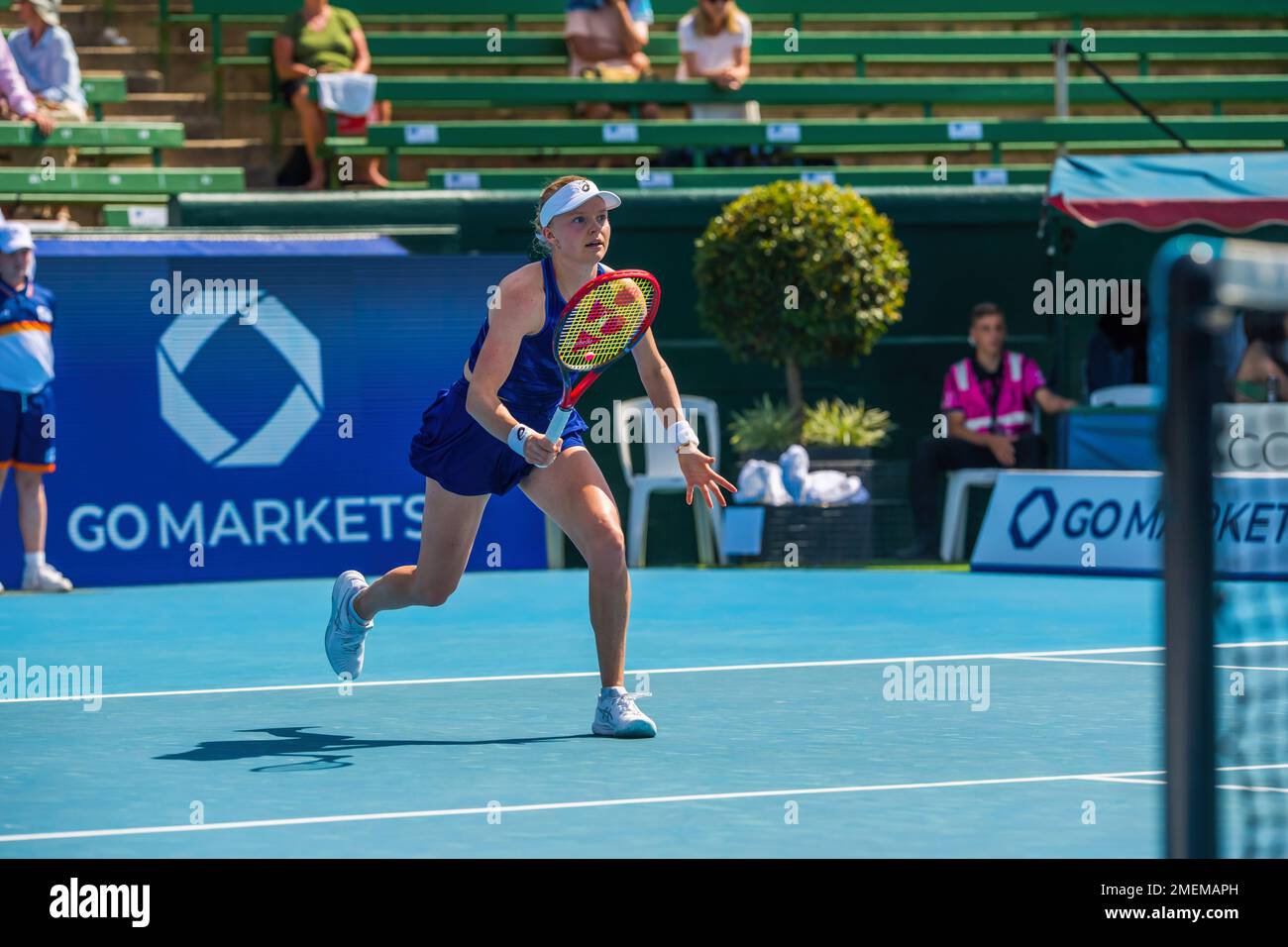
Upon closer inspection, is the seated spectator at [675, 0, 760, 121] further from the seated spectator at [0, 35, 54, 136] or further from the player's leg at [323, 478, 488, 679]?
the player's leg at [323, 478, 488, 679]

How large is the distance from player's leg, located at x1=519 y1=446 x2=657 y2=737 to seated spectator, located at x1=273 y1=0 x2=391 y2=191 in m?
9.71

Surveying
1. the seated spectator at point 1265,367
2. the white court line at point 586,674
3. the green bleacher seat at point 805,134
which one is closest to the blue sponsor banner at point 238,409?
the green bleacher seat at point 805,134

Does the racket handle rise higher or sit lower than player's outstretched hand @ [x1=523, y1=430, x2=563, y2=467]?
higher

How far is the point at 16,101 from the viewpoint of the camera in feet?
50.8

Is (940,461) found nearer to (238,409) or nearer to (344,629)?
(238,409)

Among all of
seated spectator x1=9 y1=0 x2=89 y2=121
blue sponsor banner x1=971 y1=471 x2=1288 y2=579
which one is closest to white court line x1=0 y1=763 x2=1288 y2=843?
blue sponsor banner x1=971 y1=471 x2=1288 y2=579

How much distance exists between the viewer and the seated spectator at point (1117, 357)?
15125 millimetres

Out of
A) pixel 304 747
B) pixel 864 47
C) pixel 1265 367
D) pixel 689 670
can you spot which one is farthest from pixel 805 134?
pixel 304 747

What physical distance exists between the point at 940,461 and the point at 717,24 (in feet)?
14.6

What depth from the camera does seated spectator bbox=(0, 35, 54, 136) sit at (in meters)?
15.3

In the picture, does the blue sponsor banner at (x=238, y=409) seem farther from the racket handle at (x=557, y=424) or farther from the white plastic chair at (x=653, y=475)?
the racket handle at (x=557, y=424)

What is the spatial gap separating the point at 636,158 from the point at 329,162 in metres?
2.47
